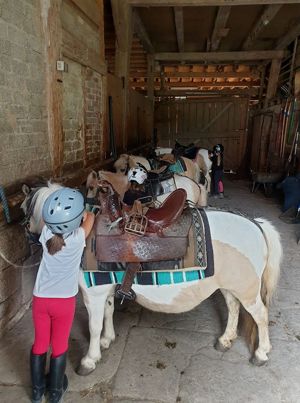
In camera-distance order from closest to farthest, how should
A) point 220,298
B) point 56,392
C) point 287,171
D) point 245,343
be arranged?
point 56,392 < point 245,343 < point 220,298 < point 287,171

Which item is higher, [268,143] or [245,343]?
[268,143]

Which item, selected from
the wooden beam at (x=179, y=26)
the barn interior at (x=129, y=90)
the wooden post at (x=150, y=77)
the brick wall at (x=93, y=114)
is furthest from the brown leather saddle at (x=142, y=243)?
the wooden post at (x=150, y=77)

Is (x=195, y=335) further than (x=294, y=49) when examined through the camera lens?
No

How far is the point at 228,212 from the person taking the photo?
8.32 feet

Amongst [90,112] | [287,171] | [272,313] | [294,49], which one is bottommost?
[272,313]

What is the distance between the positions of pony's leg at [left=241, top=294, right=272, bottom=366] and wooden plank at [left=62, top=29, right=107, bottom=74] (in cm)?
353

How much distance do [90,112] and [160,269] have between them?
3562 millimetres

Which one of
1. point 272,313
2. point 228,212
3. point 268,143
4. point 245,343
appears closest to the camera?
point 228,212

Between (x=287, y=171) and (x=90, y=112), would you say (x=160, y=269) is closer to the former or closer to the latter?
(x=90, y=112)

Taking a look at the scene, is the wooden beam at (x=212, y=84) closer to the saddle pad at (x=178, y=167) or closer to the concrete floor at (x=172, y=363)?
the saddle pad at (x=178, y=167)

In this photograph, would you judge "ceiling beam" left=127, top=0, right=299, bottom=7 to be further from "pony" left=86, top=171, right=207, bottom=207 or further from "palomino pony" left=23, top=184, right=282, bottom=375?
"palomino pony" left=23, top=184, right=282, bottom=375

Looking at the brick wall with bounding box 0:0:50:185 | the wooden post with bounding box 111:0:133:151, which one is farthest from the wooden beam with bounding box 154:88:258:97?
the brick wall with bounding box 0:0:50:185

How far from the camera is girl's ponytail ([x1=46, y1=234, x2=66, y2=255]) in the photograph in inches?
76.3

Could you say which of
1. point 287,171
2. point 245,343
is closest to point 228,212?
point 245,343
